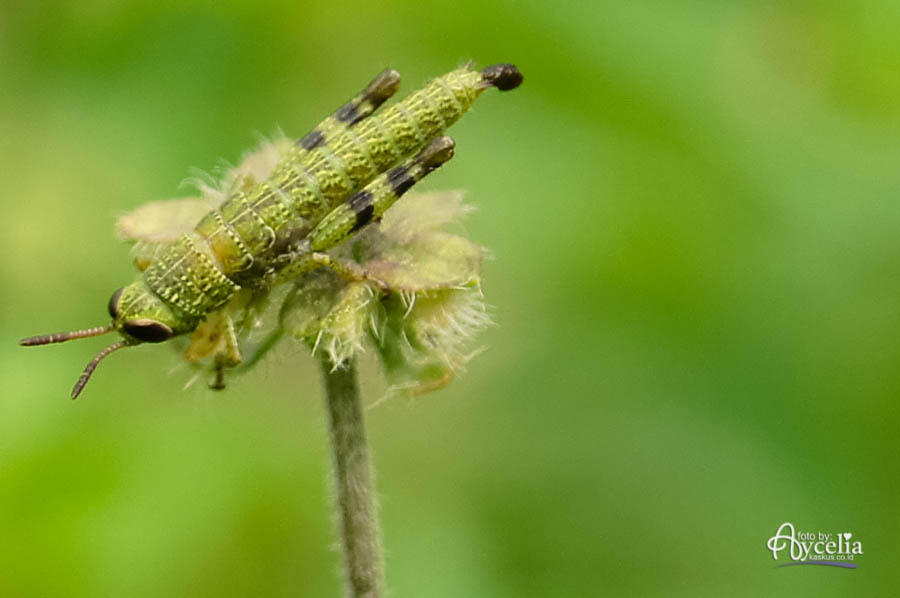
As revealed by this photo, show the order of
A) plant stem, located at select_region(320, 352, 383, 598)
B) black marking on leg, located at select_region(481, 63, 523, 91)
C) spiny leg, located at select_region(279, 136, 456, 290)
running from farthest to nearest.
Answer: black marking on leg, located at select_region(481, 63, 523, 91) < spiny leg, located at select_region(279, 136, 456, 290) < plant stem, located at select_region(320, 352, 383, 598)

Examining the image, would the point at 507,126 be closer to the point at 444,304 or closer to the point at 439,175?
the point at 439,175

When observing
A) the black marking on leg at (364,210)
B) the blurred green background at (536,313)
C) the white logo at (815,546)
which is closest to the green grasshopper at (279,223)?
the black marking on leg at (364,210)

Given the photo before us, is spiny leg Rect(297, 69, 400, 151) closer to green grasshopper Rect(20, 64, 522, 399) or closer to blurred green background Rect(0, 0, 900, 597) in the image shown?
green grasshopper Rect(20, 64, 522, 399)

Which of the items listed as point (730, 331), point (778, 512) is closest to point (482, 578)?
point (778, 512)

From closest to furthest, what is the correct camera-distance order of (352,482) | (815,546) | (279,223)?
(352,482) → (279,223) → (815,546)

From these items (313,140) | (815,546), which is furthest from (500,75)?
(815,546)

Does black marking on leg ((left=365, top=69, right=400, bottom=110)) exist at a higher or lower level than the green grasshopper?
higher

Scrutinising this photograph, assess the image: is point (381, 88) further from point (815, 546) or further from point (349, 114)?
point (815, 546)

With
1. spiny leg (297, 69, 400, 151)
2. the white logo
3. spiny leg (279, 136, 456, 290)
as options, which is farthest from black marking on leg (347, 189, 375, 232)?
the white logo
